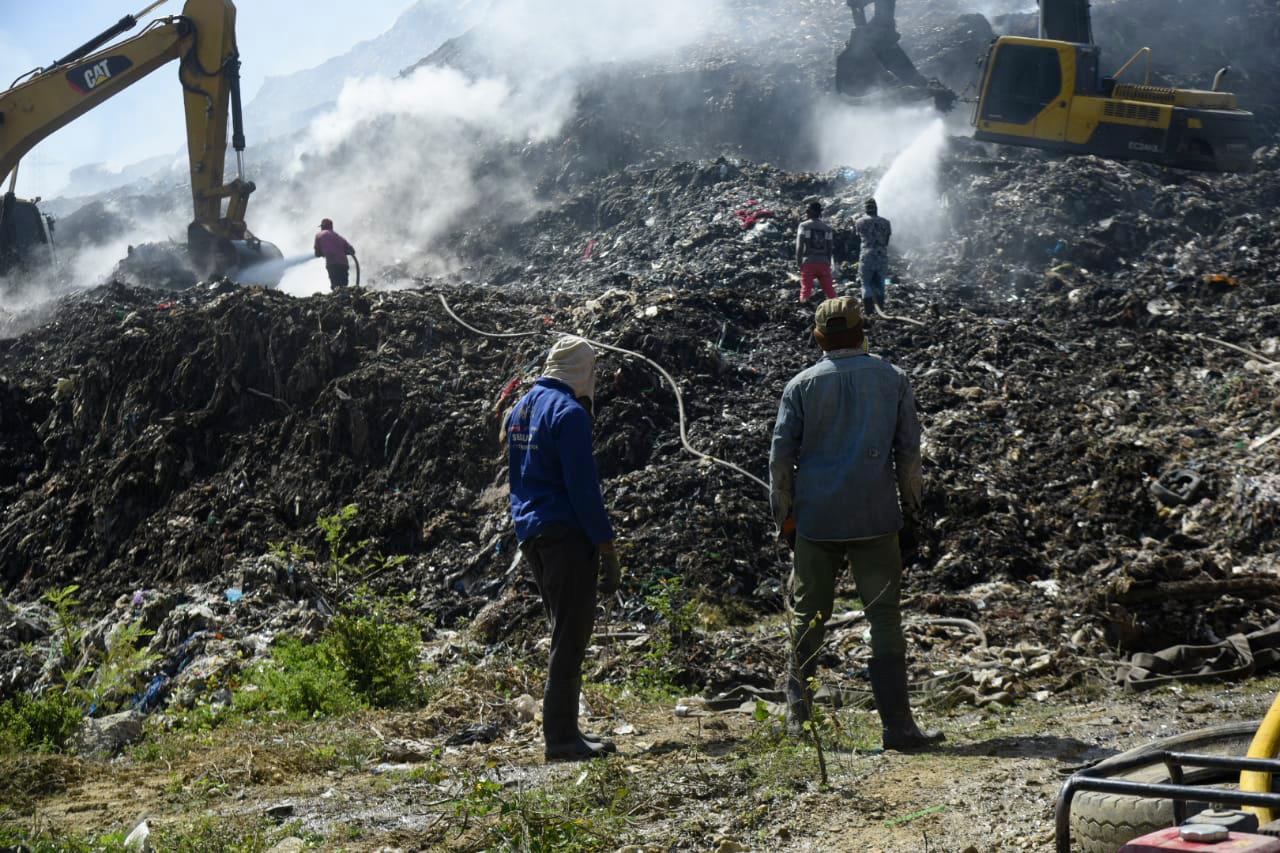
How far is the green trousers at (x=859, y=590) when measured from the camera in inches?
173

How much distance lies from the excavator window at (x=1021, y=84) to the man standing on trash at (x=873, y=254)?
6.56 metres

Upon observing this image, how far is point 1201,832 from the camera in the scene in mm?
1886

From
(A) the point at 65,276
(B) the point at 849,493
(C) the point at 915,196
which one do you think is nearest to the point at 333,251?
(C) the point at 915,196

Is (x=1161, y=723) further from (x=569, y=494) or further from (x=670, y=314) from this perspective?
(x=670, y=314)

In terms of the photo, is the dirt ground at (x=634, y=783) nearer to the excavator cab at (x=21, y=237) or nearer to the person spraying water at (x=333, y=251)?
the person spraying water at (x=333, y=251)

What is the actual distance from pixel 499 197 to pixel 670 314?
570 inches

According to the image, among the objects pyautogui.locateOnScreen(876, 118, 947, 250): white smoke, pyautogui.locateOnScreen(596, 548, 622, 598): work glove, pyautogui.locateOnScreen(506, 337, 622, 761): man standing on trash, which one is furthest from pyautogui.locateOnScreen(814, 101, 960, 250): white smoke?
pyautogui.locateOnScreen(596, 548, 622, 598): work glove

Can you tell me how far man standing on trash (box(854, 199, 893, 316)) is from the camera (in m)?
13.1

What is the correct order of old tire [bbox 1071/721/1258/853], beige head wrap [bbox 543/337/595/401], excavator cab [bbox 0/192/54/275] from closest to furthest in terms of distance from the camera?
old tire [bbox 1071/721/1258/853], beige head wrap [bbox 543/337/595/401], excavator cab [bbox 0/192/54/275]

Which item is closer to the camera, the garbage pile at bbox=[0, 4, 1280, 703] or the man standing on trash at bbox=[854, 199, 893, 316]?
the garbage pile at bbox=[0, 4, 1280, 703]

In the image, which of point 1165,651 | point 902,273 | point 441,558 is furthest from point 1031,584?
point 902,273

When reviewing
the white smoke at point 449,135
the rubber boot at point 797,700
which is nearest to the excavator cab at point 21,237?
the white smoke at point 449,135

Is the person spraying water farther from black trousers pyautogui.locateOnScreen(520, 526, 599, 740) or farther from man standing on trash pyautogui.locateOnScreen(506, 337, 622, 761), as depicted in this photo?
black trousers pyautogui.locateOnScreen(520, 526, 599, 740)

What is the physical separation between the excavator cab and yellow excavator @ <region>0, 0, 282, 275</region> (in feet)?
0.05
